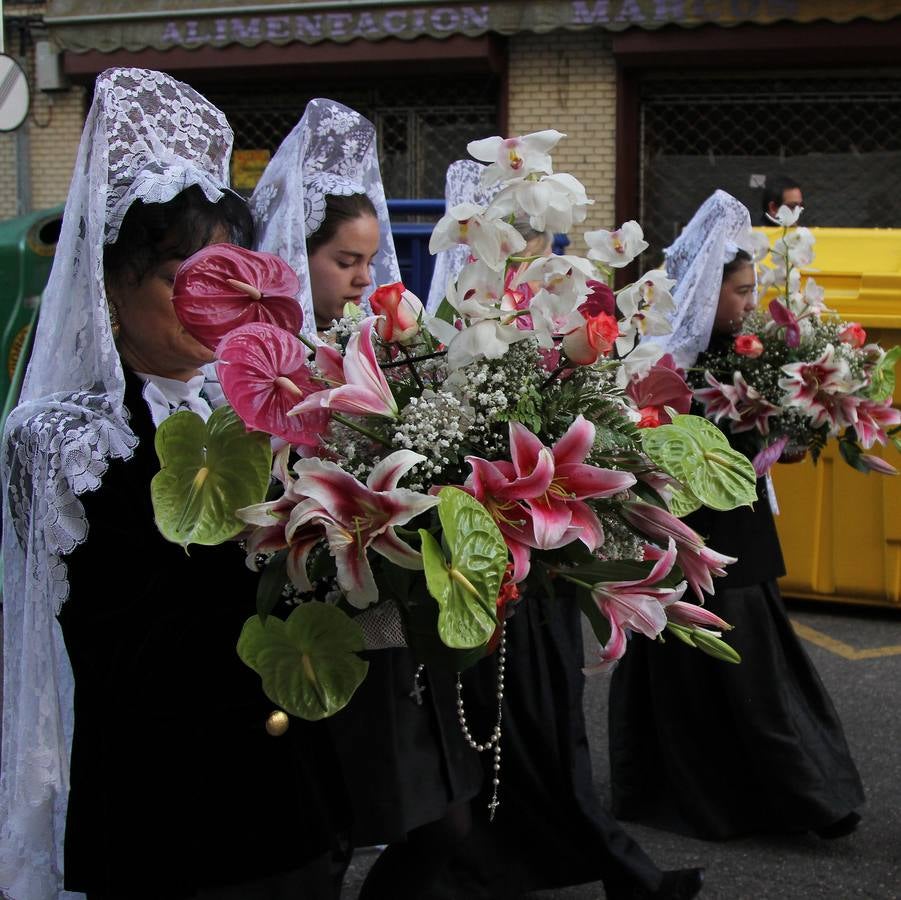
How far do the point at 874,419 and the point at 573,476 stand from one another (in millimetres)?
2292

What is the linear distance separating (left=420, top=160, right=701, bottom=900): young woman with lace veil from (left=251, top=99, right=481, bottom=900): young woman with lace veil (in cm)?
50

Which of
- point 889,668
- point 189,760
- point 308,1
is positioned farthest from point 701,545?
point 308,1

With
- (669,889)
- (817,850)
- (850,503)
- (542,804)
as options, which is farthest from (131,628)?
(850,503)

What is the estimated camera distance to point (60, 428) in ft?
6.59

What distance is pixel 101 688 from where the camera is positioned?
6.43ft

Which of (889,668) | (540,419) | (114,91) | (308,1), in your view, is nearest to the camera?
(540,419)

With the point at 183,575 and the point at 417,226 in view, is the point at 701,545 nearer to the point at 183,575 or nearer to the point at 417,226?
the point at 183,575

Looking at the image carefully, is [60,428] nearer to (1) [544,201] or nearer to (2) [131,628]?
(2) [131,628]

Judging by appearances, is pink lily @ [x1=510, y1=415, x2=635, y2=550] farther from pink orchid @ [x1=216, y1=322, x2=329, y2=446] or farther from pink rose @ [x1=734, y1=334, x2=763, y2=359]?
pink rose @ [x1=734, y1=334, x2=763, y2=359]

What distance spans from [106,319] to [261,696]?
619 mm

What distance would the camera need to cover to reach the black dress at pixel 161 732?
1936 mm

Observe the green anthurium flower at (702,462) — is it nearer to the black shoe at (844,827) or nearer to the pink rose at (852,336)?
the pink rose at (852,336)

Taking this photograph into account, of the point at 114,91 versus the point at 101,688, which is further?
the point at 114,91

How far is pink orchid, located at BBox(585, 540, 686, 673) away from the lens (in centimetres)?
183
